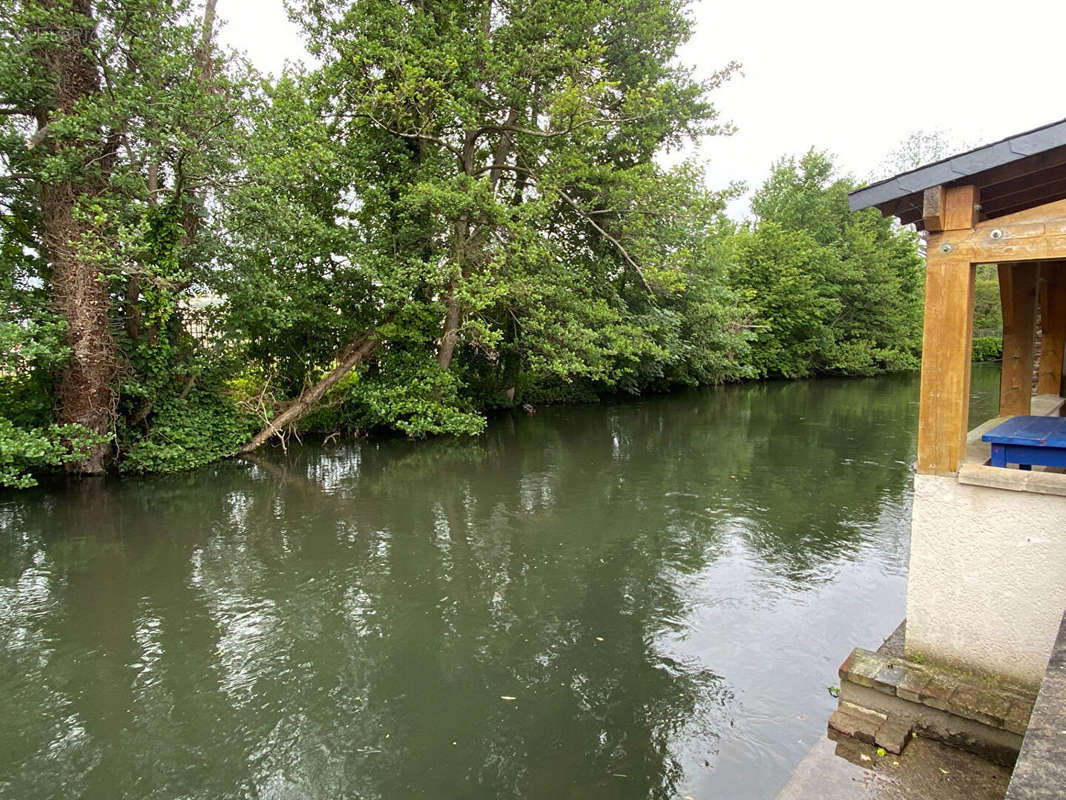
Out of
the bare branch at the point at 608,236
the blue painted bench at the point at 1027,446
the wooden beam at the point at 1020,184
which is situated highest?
the bare branch at the point at 608,236

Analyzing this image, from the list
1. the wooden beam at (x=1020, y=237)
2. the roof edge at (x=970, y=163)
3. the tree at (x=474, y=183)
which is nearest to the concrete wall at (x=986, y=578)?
the wooden beam at (x=1020, y=237)

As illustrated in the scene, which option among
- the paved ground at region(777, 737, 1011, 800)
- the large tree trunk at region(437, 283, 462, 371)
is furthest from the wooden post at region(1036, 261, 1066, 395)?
the large tree trunk at region(437, 283, 462, 371)

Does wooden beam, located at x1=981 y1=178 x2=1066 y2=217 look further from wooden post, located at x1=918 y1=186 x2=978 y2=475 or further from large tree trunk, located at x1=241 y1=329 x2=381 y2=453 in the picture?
large tree trunk, located at x1=241 y1=329 x2=381 y2=453

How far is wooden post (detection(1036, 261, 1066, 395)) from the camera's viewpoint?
653 cm

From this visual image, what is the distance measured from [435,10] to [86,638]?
13066 mm

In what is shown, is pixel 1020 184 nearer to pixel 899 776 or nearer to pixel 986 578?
pixel 986 578

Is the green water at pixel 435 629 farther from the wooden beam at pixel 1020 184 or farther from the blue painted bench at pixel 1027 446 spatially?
the wooden beam at pixel 1020 184

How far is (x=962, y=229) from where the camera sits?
141 inches

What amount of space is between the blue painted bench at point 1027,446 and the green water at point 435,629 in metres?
2.04

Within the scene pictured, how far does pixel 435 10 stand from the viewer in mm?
13531

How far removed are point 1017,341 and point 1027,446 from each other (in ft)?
8.14

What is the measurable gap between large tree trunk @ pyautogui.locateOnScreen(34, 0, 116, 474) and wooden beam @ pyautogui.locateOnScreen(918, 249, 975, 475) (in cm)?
1016

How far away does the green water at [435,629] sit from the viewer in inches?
154

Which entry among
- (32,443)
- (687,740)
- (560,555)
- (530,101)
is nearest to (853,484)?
(560,555)
